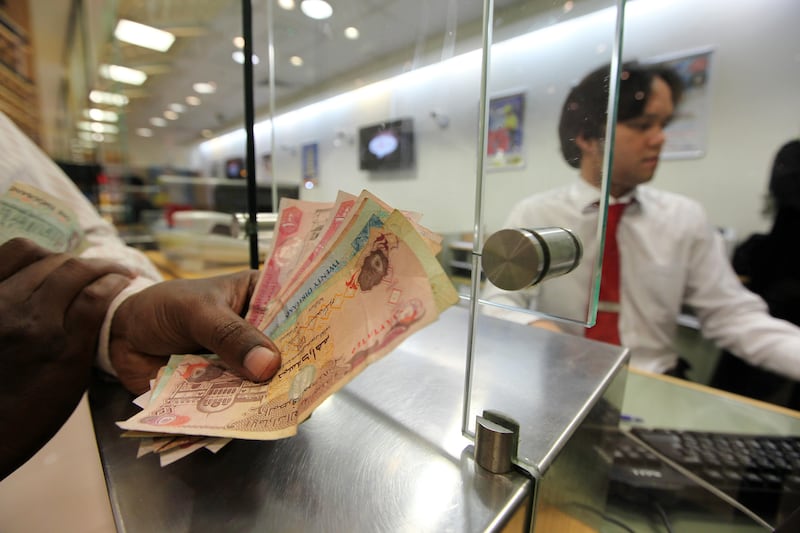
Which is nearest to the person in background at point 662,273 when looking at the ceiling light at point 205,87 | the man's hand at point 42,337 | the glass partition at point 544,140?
the glass partition at point 544,140

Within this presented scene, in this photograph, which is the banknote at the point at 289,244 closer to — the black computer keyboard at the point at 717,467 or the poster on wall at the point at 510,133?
the poster on wall at the point at 510,133

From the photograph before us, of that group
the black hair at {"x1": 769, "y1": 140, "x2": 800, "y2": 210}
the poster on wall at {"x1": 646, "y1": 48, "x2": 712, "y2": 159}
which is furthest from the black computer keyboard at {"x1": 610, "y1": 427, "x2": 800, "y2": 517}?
the poster on wall at {"x1": 646, "y1": 48, "x2": 712, "y2": 159}

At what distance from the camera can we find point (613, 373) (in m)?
0.44

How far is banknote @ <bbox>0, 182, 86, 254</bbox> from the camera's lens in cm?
42

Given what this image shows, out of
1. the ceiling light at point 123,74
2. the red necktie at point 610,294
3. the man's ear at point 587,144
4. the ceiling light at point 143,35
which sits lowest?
the red necktie at point 610,294

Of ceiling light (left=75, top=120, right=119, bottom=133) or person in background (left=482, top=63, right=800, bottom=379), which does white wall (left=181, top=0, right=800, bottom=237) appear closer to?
person in background (left=482, top=63, right=800, bottom=379)

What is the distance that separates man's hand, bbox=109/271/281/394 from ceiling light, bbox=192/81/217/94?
6.54 ft

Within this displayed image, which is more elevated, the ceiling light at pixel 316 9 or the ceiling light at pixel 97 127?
the ceiling light at pixel 97 127

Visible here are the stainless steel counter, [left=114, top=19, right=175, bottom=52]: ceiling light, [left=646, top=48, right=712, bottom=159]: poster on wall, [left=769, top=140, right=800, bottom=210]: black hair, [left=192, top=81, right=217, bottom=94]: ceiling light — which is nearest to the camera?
the stainless steel counter

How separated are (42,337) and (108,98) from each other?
3.45 meters

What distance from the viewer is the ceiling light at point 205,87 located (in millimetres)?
1923

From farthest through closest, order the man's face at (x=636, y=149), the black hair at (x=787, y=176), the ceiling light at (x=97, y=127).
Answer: the ceiling light at (x=97, y=127)
the black hair at (x=787, y=176)
the man's face at (x=636, y=149)

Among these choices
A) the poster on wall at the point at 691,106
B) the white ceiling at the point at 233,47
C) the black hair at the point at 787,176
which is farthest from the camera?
the poster on wall at the point at 691,106

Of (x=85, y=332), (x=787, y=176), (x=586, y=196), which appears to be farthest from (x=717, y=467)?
(x=787, y=176)
